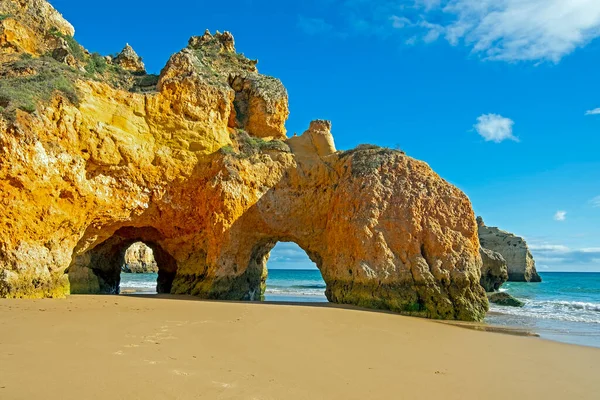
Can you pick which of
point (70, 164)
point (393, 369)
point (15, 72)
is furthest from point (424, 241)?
point (15, 72)

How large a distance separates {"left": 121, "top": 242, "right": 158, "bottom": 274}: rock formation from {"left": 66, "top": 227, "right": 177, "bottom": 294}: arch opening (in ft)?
132

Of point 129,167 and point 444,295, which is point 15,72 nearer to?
point 129,167

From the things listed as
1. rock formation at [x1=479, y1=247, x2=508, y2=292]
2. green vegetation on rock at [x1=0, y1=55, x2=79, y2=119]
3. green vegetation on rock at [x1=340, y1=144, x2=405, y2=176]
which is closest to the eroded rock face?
green vegetation on rock at [x1=0, y1=55, x2=79, y2=119]

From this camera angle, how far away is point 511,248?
5050cm

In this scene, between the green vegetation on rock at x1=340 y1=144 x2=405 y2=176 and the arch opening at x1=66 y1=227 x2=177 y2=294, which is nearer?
the green vegetation on rock at x1=340 y1=144 x2=405 y2=176

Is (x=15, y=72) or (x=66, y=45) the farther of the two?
(x=66, y=45)

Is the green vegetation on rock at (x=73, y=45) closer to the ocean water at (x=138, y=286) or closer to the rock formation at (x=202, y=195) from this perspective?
the rock formation at (x=202, y=195)

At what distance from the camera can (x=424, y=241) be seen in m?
14.5

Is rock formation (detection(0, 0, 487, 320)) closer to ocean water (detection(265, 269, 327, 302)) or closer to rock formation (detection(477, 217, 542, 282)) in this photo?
ocean water (detection(265, 269, 327, 302))

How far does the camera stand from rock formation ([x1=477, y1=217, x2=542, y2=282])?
4838 cm

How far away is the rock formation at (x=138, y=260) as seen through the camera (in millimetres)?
58406

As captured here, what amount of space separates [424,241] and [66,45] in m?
15.8

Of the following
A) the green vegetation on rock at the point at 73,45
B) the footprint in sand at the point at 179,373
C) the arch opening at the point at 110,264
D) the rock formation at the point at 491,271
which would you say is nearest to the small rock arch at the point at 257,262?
the arch opening at the point at 110,264

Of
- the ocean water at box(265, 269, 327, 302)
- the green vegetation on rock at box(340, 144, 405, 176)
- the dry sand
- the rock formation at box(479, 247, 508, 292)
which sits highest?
the green vegetation on rock at box(340, 144, 405, 176)
